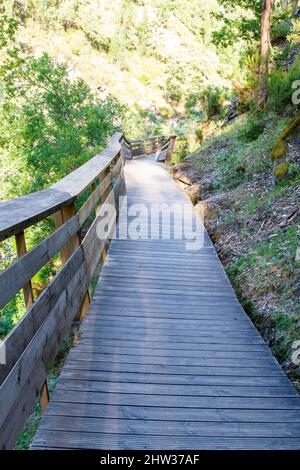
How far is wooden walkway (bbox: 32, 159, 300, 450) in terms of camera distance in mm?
2574

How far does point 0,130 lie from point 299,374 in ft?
46.2

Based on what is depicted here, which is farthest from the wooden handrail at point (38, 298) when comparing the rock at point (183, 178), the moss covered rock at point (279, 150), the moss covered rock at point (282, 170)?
the rock at point (183, 178)

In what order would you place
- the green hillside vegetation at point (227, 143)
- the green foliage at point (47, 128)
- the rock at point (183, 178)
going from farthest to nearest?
the green foliage at point (47, 128)
the rock at point (183, 178)
the green hillside vegetation at point (227, 143)

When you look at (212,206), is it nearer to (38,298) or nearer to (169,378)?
(169,378)

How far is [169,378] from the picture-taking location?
126 inches

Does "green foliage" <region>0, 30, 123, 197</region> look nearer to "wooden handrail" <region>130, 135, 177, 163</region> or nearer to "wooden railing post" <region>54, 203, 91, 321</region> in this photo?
A: "wooden handrail" <region>130, 135, 177, 163</region>

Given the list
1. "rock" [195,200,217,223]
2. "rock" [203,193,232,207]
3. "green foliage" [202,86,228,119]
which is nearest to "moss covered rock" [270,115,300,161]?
"rock" [203,193,232,207]

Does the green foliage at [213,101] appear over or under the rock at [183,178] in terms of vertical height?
over

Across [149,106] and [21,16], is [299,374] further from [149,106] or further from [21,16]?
[21,16]

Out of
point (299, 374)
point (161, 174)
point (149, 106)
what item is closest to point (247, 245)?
point (299, 374)

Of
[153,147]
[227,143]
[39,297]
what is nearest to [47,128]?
[227,143]

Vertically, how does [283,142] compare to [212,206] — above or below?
above

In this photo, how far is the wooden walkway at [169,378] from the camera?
257 cm

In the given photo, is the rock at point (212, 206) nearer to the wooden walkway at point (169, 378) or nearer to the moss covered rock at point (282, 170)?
the moss covered rock at point (282, 170)
